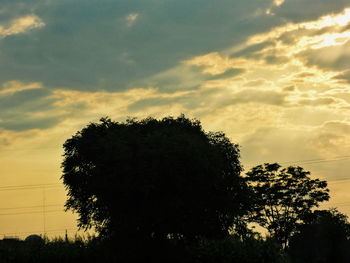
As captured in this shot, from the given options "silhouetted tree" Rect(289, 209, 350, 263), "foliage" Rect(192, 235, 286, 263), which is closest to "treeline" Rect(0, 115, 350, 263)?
"foliage" Rect(192, 235, 286, 263)

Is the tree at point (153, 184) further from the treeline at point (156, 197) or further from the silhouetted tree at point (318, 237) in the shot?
the silhouetted tree at point (318, 237)

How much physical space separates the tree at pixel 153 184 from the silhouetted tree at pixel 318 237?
32478 millimetres

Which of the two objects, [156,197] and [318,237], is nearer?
[156,197]

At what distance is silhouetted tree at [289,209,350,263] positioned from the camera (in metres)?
88.1

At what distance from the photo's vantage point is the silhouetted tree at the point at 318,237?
88.1m

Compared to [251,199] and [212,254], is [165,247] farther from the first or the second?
[251,199]

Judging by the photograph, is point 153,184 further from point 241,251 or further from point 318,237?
point 318,237

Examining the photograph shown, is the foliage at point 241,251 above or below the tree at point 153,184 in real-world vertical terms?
below

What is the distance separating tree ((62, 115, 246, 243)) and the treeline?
0.10 m

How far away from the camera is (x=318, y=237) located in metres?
90.9

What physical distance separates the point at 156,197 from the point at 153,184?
7.49ft

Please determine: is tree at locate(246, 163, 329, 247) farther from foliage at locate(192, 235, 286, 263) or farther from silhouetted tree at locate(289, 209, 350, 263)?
foliage at locate(192, 235, 286, 263)

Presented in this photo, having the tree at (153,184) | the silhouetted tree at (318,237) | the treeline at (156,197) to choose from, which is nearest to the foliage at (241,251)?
the treeline at (156,197)

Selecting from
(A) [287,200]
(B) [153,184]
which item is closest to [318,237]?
(A) [287,200]
